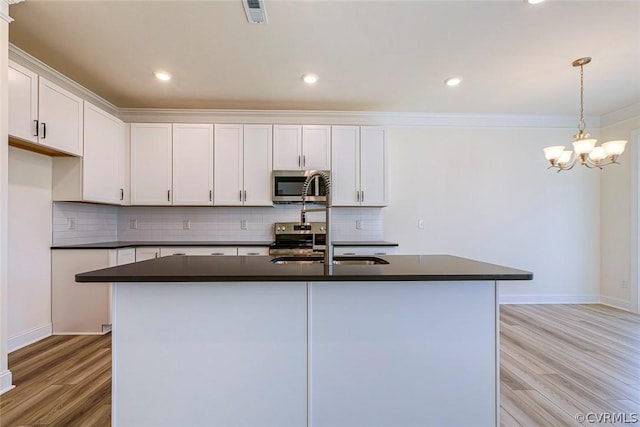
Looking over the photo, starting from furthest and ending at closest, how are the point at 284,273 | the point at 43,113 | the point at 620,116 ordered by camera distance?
1. the point at 620,116
2. the point at 43,113
3. the point at 284,273

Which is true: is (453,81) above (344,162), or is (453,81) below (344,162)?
above

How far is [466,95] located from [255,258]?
9.86 feet

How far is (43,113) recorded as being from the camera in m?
2.52

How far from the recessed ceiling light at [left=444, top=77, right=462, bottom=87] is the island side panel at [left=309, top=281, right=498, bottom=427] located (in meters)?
2.34

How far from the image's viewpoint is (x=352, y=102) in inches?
145

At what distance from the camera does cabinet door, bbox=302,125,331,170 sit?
375 centimetres

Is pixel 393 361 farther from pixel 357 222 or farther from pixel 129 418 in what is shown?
pixel 357 222

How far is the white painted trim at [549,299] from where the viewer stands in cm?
415

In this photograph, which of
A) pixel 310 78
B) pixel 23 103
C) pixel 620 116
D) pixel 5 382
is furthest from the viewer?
pixel 620 116

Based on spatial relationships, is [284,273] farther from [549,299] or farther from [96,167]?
[549,299]

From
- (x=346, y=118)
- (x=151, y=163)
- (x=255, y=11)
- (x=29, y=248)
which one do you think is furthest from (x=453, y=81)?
(x=29, y=248)

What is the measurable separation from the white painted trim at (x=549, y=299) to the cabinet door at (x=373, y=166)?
2179 millimetres

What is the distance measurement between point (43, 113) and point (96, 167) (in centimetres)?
75

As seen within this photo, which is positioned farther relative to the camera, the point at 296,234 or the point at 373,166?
the point at 296,234
